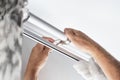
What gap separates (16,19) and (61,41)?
0.83ft

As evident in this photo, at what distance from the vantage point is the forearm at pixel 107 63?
2.21 ft

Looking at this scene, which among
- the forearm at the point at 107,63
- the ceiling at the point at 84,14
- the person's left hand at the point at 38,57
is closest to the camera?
the forearm at the point at 107,63

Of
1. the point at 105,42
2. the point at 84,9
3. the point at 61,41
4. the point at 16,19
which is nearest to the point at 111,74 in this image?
the point at 61,41

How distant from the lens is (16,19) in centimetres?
53

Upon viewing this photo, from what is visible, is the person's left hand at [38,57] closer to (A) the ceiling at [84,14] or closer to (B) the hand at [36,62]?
(B) the hand at [36,62]

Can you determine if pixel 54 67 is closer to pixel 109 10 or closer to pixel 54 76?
pixel 54 76

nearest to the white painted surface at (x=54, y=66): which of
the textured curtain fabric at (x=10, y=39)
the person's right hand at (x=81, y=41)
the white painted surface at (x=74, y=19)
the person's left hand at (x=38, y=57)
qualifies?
the white painted surface at (x=74, y=19)

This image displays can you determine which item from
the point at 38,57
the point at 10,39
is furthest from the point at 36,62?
the point at 10,39

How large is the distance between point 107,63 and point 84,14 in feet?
1.34

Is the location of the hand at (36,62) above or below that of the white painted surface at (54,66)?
above

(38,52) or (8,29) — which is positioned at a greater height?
(8,29)

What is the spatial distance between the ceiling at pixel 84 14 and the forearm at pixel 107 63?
1.13 ft

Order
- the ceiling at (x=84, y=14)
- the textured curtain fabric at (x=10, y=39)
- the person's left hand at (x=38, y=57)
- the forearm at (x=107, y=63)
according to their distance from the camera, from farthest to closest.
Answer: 1. the ceiling at (x=84, y=14)
2. the person's left hand at (x=38, y=57)
3. the forearm at (x=107, y=63)
4. the textured curtain fabric at (x=10, y=39)

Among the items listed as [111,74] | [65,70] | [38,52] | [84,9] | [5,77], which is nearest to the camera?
[5,77]
